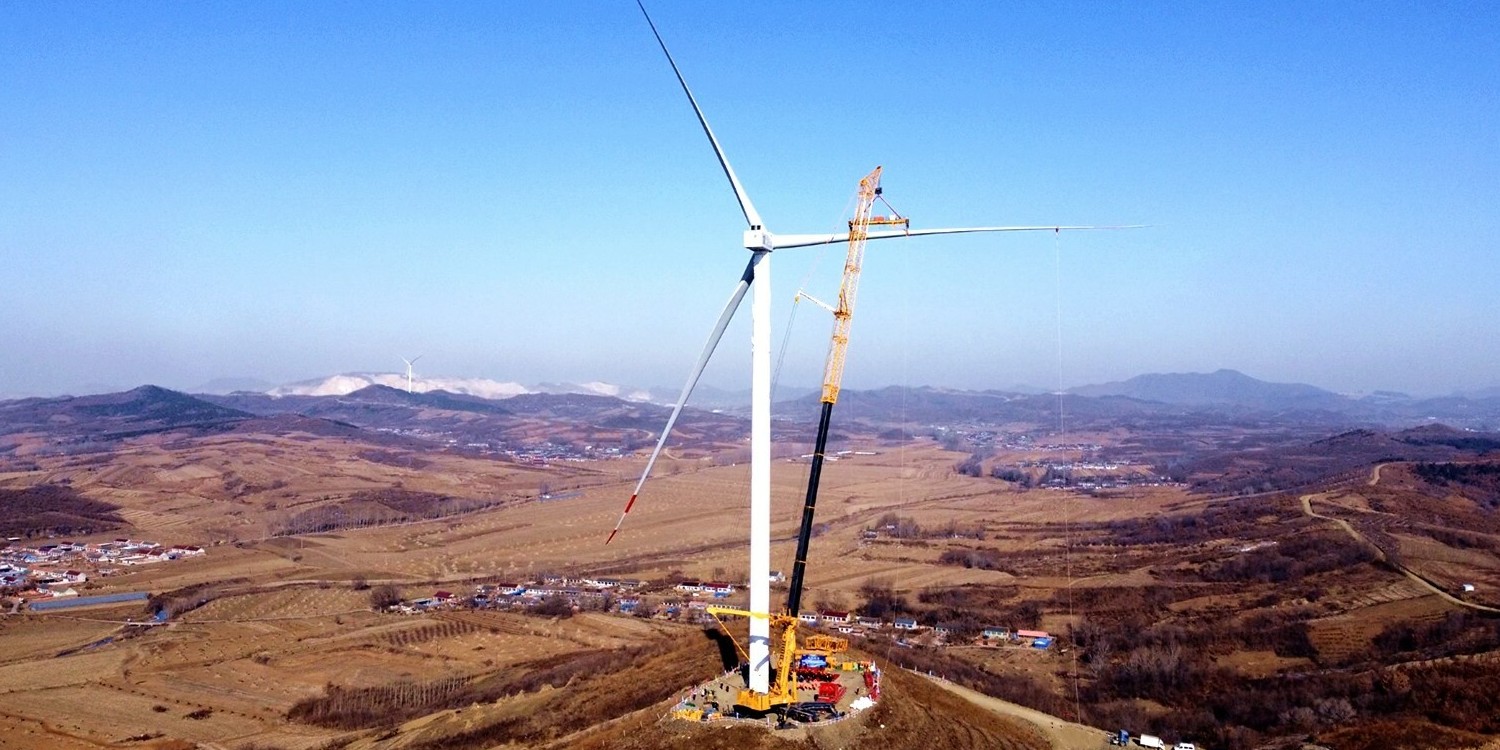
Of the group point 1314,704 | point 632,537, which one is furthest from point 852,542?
point 1314,704

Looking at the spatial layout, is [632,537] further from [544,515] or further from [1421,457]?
[1421,457]

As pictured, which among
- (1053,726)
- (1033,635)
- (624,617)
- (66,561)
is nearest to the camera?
(1053,726)

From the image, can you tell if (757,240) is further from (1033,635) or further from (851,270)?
(1033,635)

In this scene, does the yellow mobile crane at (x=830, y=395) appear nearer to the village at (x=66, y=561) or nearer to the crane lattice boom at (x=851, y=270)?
the crane lattice boom at (x=851, y=270)

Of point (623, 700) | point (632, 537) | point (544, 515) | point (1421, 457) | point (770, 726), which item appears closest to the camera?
point (770, 726)

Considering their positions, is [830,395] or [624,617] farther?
[624,617]

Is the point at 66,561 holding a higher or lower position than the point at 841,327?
lower

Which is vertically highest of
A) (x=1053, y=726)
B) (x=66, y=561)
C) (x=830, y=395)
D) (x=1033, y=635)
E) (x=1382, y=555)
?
(x=830, y=395)

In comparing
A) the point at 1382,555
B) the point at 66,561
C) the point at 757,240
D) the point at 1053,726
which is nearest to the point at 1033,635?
the point at 1053,726
